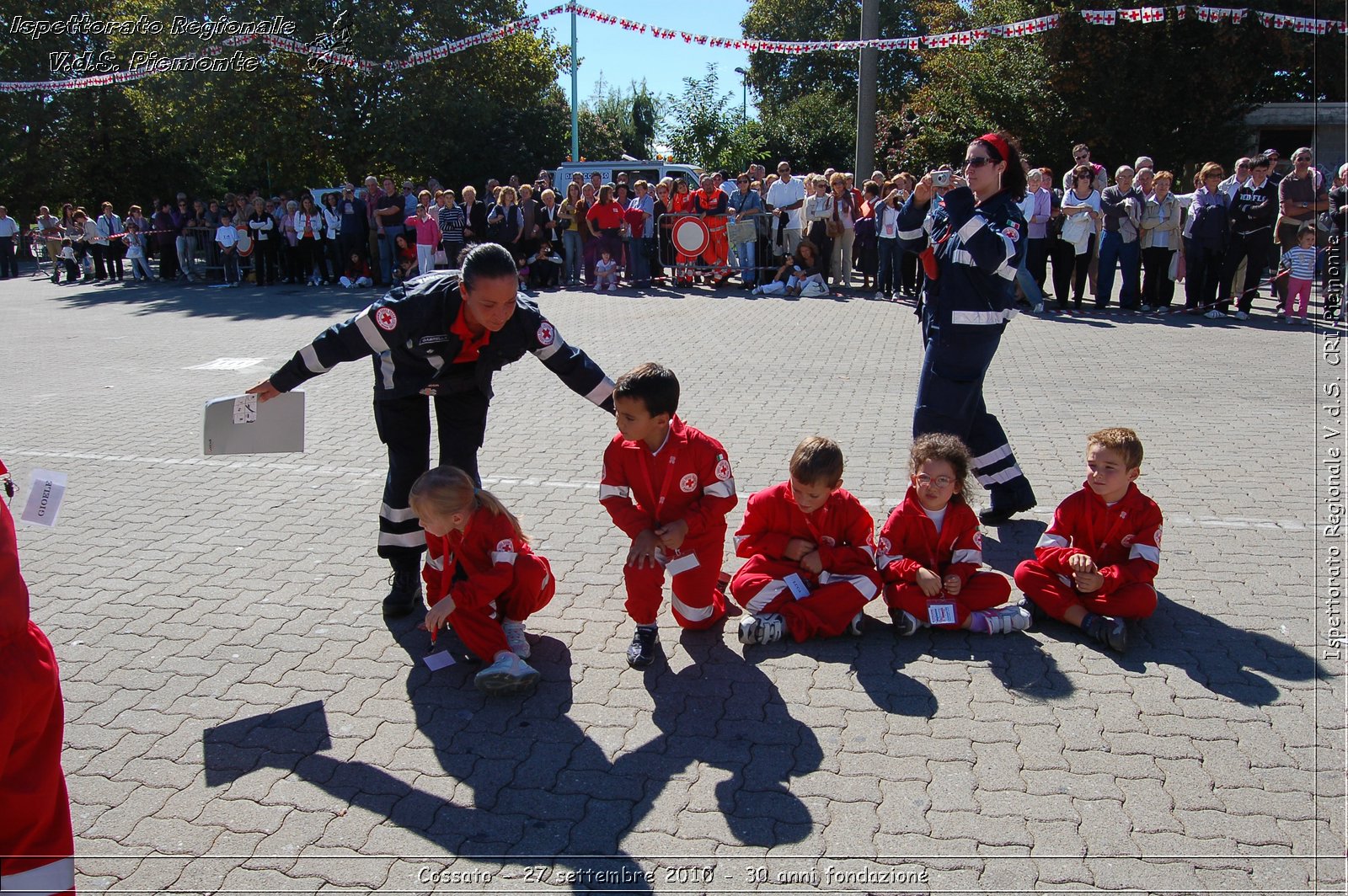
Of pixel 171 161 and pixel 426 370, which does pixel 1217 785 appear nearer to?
pixel 426 370

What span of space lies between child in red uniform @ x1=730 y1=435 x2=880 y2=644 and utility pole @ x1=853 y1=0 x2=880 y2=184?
55.1 feet

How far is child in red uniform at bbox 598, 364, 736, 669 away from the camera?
4.13m

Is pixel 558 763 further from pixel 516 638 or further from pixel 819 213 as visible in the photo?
pixel 819 213

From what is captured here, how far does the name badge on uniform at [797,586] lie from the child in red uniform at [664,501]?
0.33 metres

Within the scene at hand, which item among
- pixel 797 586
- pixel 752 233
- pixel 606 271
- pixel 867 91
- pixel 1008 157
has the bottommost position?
pixel 797 586

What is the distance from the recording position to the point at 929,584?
4.28m

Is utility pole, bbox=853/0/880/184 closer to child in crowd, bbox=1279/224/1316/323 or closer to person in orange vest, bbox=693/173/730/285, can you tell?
person in orange vest, bbox=693/173/730/285

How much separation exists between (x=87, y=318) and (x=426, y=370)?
48.0ft

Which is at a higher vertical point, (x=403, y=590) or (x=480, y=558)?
(x=480, y=558)

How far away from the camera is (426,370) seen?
4332 millimetres

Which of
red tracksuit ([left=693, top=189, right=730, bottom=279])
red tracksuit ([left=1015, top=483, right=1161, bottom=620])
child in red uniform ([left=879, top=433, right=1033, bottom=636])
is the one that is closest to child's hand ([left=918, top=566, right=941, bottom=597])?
child in red uniform ([left=879, top=433, right=1033, bottom=636])

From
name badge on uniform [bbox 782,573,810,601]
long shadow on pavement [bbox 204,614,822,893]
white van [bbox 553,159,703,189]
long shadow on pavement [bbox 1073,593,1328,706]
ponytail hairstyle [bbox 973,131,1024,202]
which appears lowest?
long shadow on pavement [bbox 204,614,822,893]

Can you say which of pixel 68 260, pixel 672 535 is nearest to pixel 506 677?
pixel 672 535

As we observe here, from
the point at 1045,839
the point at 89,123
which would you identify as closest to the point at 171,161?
the point at 89,123
